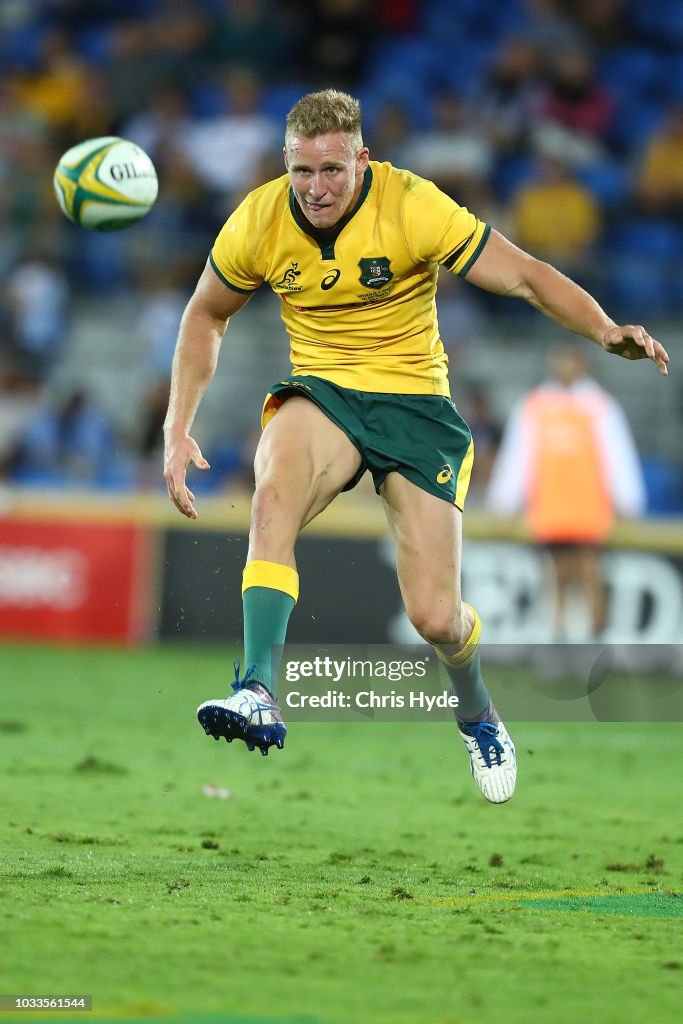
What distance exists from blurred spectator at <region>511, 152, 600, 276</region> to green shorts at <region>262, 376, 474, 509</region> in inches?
346

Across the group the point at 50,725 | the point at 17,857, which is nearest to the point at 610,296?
the point at 50,725

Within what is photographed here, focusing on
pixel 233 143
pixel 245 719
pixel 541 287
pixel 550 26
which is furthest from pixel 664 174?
pixel 245 719

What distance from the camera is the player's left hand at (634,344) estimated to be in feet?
17.2

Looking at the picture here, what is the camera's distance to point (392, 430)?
5.83 metres

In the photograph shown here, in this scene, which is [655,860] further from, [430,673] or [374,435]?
[374,435]

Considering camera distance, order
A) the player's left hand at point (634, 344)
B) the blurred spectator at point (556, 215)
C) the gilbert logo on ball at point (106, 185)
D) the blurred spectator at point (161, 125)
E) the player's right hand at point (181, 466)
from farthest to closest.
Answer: the blurred spectator at point (161, 125)
the blurred spectator at point (556, 215)
the gilbert logo on ball at point (106, 185)
the player's right hand at point (181, 466)
the player's left hand at point (634, 344)

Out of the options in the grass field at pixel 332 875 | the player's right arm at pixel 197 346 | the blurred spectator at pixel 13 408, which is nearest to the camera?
the grass field at pixel 332 875

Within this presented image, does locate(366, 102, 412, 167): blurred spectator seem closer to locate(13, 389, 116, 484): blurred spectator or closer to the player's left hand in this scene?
locate(13, 389, 116, 484): blurred spectator

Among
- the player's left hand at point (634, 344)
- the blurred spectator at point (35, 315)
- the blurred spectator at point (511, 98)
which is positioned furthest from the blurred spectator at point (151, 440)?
the player's left hand at point (634, 344)

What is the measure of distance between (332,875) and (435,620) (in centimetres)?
100

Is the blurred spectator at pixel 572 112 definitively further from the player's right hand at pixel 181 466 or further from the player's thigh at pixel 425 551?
the player's right hand at pixel 181 466

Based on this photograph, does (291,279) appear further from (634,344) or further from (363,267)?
(634,344)

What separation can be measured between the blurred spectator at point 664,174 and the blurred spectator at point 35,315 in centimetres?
551

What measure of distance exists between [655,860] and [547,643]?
601 centimetres
